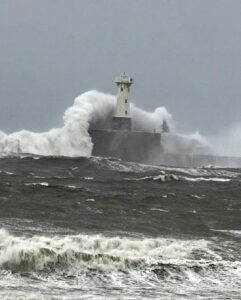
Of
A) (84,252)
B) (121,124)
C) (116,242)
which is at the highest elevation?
(121,124)

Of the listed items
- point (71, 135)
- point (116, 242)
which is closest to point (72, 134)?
point (71, 135)

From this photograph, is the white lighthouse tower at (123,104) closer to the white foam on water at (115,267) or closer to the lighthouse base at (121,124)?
the lighthouse base at (121,124)

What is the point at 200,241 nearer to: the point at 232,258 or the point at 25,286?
the point at 232,258

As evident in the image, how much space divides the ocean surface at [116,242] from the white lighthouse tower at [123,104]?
22936 mm

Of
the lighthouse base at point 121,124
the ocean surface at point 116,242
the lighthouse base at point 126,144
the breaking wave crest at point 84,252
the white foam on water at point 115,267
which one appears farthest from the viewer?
the lighthouse base at point 121,124

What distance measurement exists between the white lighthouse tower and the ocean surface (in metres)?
22.9

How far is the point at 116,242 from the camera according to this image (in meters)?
13.8

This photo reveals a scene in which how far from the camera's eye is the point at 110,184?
93.4 ft

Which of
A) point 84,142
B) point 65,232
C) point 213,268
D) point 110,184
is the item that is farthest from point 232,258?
point 84,142

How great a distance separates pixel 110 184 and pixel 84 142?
822 inches

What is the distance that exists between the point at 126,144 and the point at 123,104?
3.31 metres

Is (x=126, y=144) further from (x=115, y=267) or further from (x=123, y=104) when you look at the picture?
(x=115, y=267)

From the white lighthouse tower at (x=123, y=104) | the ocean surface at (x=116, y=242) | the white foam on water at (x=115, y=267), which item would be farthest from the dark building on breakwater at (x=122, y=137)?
the white foam on water at (x=115, y=267)

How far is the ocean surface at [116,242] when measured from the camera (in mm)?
10867
